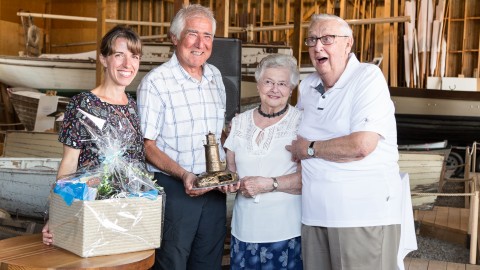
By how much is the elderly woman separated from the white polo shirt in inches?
6.7

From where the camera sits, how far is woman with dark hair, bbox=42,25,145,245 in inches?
80.8

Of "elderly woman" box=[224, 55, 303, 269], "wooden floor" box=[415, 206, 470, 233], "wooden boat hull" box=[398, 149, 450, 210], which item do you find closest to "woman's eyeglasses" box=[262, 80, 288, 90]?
"elderly woman" box=[224, 55, 303, 269]

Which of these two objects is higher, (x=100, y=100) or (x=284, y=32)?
(x=284, y=32)

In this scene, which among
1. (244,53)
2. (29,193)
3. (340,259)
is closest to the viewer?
(340,259)

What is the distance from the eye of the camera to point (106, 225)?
6.03ft

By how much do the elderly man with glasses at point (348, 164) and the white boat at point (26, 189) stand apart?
353 cm

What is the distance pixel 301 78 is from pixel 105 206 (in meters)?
7.76

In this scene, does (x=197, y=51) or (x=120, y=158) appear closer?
(x=120, y=158)

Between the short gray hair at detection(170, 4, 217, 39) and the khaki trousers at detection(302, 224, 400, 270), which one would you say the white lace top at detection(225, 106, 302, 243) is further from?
the short gray hair at detection(170, 4, 217, 39)

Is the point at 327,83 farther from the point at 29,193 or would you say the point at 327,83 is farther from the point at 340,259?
the point at 29,193

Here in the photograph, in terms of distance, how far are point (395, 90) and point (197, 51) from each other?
8.34m

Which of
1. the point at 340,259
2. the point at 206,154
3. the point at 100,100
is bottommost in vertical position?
the point at 340,259

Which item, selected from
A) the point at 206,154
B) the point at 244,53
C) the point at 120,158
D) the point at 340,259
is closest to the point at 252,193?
the point at 206,154

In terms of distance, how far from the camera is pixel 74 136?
205 centimetres
